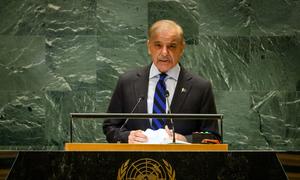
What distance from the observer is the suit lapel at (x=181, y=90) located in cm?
433

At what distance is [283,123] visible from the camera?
5.98 m

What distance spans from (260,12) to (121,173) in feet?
12.5

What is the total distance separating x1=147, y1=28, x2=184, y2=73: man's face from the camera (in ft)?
14.3

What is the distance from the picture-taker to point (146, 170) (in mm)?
2582

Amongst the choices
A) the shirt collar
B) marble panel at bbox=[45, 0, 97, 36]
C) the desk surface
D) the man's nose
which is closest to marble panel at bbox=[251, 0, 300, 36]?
marble panel at bbox=[45, 0, 97, 36]

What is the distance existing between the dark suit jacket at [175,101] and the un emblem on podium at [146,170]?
158 cm

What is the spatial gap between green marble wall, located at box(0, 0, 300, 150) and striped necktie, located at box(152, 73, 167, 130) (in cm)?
157

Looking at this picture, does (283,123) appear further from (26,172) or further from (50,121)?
(26,172)

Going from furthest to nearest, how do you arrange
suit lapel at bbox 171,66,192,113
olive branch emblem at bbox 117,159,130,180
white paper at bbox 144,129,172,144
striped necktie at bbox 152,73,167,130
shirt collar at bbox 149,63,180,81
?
1. shirt collar at bbox 149,63,180,81
2. suit lapel at bbox 171,66,192,113
3. striped necktie at bbox 152,73,167,130
4. white paper at bbox 144,129,172,144
5. olive branch emblem at bbox 117,159,130,180

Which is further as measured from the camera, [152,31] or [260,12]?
[260,12]

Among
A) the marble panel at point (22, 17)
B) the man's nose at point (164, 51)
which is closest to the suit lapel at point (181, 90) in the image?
the man's nose at point (164, 51)

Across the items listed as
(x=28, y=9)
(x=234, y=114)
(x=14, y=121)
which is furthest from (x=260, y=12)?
(x=14, y=121)

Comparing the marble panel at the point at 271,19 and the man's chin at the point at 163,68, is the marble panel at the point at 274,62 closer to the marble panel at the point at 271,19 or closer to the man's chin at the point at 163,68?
the marble panel at the point at 271,19

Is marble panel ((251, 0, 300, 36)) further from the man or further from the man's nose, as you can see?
the man's nose
